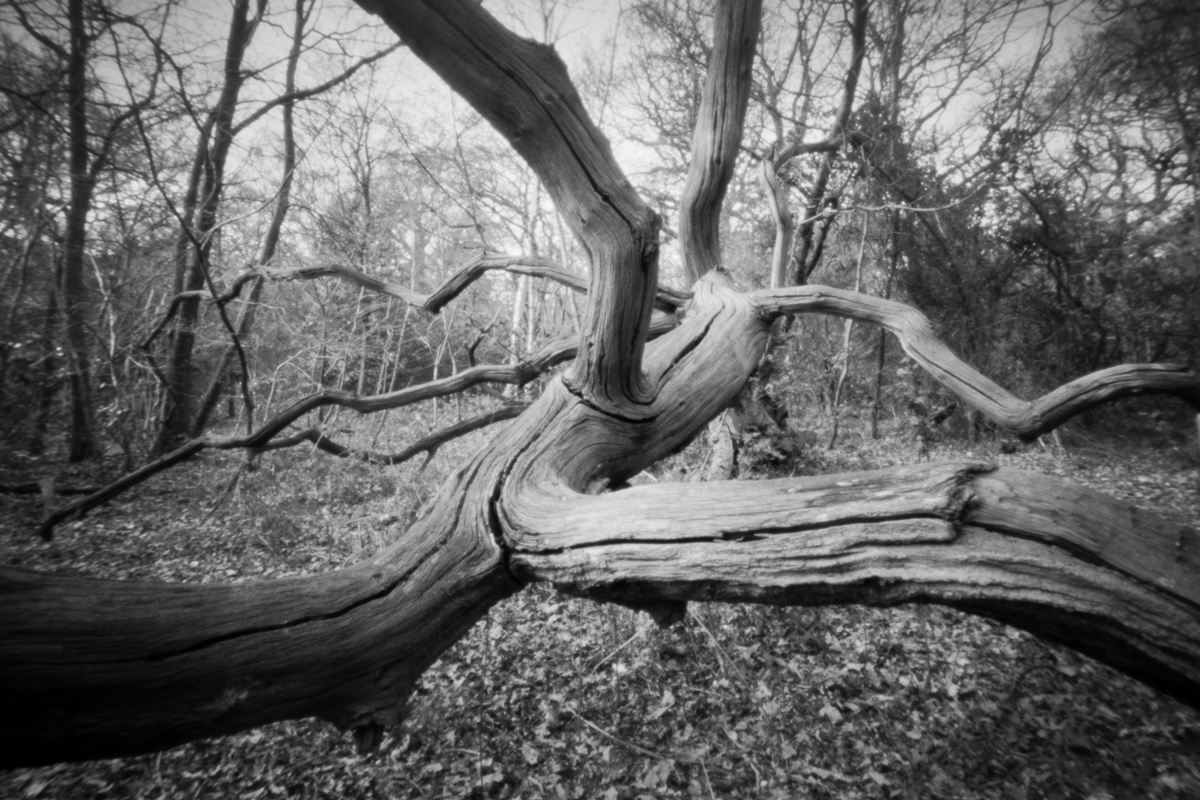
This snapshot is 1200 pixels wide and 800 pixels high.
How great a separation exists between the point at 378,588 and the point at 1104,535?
74.7 inches

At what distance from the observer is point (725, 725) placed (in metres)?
2.86

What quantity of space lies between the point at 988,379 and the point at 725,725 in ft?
8.73

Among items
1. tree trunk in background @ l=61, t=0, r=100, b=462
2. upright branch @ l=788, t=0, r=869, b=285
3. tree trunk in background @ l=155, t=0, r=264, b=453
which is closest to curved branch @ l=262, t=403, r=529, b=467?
tree trunk in background @ l=61, t=0, r=100, b=462

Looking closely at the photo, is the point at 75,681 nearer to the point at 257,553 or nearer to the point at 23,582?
the point at 23,582

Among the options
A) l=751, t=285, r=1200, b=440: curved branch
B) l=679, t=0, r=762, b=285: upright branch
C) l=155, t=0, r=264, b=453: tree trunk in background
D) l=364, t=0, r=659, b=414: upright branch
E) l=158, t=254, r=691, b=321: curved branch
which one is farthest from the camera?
l=155, t=0, r=264, b=453: tree trunk in background

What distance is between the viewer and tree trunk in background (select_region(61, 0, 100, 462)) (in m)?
4.75

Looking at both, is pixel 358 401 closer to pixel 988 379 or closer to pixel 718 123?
pixel 718 123

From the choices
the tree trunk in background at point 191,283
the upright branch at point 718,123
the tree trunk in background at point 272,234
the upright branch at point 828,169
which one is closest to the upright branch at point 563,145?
the upright branch at point 718,123

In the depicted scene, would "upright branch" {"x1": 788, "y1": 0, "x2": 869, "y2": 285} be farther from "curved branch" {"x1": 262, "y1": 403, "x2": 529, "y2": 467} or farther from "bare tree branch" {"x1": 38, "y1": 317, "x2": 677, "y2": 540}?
"curved branch" {"x1": 262, "y1": 403, "x2": 529, "y2": 467}

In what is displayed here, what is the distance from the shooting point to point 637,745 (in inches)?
110

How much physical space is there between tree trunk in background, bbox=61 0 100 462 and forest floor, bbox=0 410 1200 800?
414cm

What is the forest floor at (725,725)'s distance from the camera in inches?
98.7

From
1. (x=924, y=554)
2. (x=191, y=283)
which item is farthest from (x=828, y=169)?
(x=191, y=283)

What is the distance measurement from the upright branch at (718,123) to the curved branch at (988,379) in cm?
90
